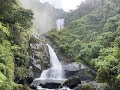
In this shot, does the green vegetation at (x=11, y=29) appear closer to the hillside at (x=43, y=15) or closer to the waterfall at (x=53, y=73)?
the waterfall at (x=53, y=73)

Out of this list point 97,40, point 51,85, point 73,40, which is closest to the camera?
point 51,85

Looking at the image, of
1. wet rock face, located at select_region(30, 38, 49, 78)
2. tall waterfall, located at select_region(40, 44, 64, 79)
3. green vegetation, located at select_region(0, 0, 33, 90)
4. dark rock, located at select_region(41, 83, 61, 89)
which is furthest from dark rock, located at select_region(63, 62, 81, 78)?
green vegetation, located at select_region(0, 0, 33, 90)

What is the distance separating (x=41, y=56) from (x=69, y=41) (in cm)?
819

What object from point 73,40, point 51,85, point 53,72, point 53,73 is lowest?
point 51,85

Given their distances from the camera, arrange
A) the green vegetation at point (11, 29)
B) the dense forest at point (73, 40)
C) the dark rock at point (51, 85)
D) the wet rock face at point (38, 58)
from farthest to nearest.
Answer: the wet rock face at point (38, 58) → the dark rock at point (51, 85) → the dense forest at point (73, 40) → the green vegetation at point (11, 29)

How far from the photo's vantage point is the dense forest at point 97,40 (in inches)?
843

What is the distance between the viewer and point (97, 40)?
109 ft

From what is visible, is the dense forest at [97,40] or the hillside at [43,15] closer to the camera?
the dense forest at [97,40]

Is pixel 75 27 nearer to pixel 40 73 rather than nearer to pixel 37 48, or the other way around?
pixel 37 48

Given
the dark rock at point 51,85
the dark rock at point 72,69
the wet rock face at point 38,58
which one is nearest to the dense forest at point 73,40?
the wet rock face at point 38,58

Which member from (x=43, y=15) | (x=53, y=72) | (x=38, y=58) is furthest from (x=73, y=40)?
(x=43, y=15)

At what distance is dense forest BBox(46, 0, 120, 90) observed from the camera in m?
21.4

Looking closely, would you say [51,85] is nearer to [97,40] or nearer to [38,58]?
[38,58]

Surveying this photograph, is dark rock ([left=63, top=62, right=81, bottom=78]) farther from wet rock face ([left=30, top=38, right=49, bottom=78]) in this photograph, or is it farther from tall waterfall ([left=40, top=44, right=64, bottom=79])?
wet rock face ([left=30, top=38, right=49, bottom=78])
